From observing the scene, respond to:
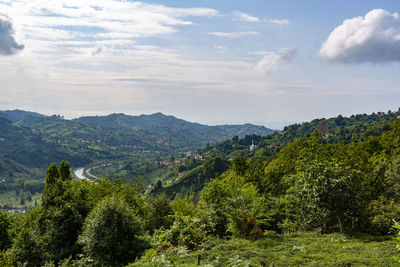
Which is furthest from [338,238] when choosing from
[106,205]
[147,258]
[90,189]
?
[90,189]

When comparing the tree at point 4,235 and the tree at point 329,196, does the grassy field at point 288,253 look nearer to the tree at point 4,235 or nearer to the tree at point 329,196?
the tree at point 329,196

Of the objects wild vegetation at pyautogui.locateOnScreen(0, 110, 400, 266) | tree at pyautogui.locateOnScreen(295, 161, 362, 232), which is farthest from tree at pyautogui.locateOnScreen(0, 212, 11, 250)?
tree at pyautogui.locateOnScreen(295, 161, 362, 232)

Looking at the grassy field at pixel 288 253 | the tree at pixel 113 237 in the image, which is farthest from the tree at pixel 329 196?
the tree at pixel 113 237

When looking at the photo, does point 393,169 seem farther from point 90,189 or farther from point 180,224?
point 90,189

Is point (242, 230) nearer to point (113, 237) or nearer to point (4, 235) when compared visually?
point (113, 237)

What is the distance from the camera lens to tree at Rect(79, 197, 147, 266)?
56.2 ft

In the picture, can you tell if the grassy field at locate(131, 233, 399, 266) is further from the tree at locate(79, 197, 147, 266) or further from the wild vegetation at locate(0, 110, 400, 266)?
the tree at locate(79, 197, 147, 266)

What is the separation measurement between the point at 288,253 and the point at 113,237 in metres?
11.7

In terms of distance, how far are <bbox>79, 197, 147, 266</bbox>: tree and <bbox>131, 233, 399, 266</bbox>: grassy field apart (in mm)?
3885

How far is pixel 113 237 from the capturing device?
1759cm

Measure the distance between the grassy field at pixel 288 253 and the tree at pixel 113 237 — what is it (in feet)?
12.7

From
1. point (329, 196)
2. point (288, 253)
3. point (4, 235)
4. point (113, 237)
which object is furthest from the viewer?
point (4, 235)

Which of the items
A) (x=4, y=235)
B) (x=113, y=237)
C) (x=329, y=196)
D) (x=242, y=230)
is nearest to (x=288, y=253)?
(x=242, y=230)

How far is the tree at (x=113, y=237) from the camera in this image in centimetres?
1712
